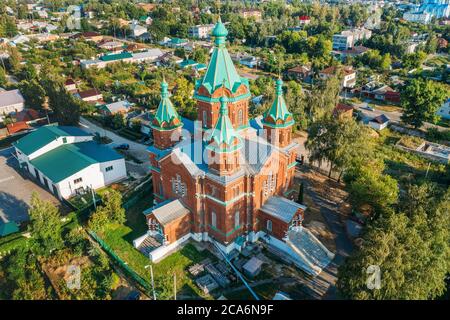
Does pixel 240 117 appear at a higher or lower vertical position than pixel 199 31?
higher

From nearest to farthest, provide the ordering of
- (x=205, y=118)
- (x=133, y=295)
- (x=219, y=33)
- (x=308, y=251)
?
(x=133, y=295)
(x=219, y=33)
(x=308, y=251)
(x=205, y=118)

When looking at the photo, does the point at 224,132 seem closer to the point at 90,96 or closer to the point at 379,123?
the point at 379,123

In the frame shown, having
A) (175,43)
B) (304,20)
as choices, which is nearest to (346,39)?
(304,20)

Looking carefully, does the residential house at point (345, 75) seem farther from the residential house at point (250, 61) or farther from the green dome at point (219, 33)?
the green dome at point (219, 33)

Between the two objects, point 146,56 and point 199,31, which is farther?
point 199,31

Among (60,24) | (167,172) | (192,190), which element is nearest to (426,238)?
(192,190)

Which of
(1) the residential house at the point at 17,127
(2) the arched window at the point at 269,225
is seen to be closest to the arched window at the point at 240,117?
(2) the arched window at the point at 269,225

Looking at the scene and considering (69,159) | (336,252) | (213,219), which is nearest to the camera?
(213,219)

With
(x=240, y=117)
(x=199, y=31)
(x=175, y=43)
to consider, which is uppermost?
(x=240, y=117)
